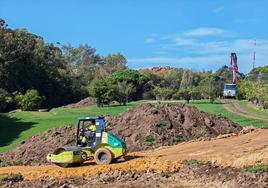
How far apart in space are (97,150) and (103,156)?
347 mm

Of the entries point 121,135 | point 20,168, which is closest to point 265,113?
point 121,135

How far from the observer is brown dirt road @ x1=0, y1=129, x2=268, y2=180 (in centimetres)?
1888

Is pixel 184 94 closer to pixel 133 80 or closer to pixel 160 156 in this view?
pixel 133 80

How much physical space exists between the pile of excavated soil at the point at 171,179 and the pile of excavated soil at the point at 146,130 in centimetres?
831

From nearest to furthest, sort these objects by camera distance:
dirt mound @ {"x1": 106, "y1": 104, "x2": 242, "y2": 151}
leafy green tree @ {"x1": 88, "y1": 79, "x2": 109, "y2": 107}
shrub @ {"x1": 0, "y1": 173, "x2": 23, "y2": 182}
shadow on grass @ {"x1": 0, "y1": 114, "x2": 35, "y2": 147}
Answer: shrub @ {"x1": 0, "y1": 173, "x2": 23, "y2": 182} → dirt mound @ {"x1": 106, "y1": 104, "x2": 242, "y2": 151} → shadow on grass @ {"x1": 0, "y1": 114, "x2": 35, "y2": 147} → leafy green tree @ {"x1": 88, "y1": 79, "x2": 109, "y2": 107}

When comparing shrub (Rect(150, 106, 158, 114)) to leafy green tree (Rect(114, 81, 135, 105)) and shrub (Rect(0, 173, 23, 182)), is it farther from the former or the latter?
leafy green tree (Rect(114, 81, 135, 105))

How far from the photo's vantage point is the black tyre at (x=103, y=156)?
66.2 feet

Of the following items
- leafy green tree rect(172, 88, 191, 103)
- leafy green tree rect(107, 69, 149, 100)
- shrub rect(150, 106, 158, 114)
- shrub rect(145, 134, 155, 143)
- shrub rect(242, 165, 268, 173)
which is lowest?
shrub rect(242, 165, 268, 173)

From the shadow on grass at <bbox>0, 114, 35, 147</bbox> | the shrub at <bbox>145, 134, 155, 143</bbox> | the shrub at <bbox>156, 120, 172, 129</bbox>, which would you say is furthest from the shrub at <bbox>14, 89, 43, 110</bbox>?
the shrub at <bbox>145, 134, 155, 143</bbox>

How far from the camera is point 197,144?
25.4 metres

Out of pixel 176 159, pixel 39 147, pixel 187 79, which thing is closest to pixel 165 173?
pixel 176 159

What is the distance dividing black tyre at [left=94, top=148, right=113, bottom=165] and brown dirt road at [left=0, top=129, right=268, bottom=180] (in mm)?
312

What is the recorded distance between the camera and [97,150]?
2036 cm

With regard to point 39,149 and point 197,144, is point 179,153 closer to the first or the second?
point 197,144
